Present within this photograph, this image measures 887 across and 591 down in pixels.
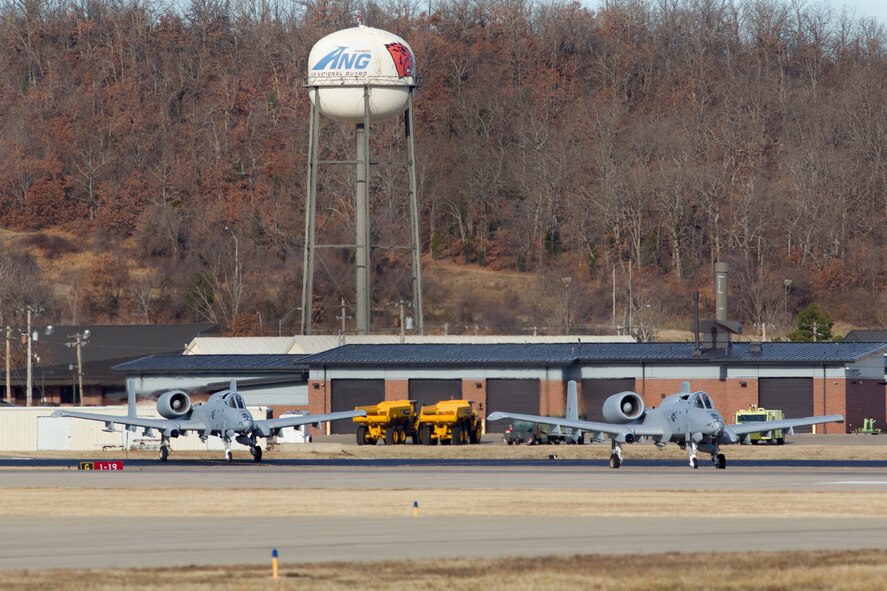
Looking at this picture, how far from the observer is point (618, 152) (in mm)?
151125

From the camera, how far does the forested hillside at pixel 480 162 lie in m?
136

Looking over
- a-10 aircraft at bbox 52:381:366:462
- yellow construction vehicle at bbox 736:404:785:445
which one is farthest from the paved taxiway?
yellow construction vehicle at bbox 736:404:785:445

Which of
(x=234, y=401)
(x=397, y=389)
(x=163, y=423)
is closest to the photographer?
(x=234, y=401)

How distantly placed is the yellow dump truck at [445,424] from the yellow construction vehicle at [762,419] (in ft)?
41.7

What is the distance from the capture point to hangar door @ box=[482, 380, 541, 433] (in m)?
86.1

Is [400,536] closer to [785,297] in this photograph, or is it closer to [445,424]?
[445,424]

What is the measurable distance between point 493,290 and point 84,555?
110m

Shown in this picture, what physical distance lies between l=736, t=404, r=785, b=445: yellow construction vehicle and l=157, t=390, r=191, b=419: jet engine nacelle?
25.1m

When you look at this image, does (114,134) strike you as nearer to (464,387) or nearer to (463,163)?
(463,163)

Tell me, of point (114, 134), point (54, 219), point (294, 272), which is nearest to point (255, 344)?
point (294, 272)

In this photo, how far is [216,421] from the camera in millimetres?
59812

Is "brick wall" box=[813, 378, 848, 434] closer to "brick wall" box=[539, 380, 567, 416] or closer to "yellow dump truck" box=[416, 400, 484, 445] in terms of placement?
"brick wall" box=[539, 380, 567, 416]

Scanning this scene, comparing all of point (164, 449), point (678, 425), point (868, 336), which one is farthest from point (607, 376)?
point (678, 425)

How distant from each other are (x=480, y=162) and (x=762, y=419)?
8665 centimetres
